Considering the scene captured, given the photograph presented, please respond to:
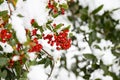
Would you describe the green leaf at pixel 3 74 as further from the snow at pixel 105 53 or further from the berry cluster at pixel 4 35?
the snow at pixel 105 53

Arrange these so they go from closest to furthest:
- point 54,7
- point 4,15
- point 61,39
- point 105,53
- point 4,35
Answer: point 4,35, point 4,15, point 61,39, point 54,7, point 105,53

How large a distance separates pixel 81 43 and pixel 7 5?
67.8 inches

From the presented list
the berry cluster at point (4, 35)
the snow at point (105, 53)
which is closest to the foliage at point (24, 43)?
the berry cluster at point (4, 35)

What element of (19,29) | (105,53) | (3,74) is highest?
(105,53)

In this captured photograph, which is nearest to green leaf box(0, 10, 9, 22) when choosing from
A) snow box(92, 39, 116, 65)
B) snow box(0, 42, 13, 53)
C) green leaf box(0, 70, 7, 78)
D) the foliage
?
the foliage

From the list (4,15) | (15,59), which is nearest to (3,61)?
(15,59)

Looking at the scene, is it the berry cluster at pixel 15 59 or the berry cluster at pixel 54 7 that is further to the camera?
the berry cluster at pixel 54 7

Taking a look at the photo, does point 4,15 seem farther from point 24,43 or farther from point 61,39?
point 61,39

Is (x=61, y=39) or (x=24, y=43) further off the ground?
(x=61, y=39)

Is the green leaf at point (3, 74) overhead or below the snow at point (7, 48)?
below

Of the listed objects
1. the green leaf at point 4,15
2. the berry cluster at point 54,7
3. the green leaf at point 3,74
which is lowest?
the green leaf at point 3,74

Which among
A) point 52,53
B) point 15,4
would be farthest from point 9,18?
point 52,53

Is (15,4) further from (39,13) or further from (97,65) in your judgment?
(97,65)

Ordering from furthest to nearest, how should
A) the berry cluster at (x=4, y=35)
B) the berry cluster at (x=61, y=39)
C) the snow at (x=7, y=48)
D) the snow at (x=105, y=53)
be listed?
the snow at (x=105, y=53) < the berry cluster at (x=61, y=39) < the snow at (x=7, y=48) < the berry cluster at (x=4, y=35)
